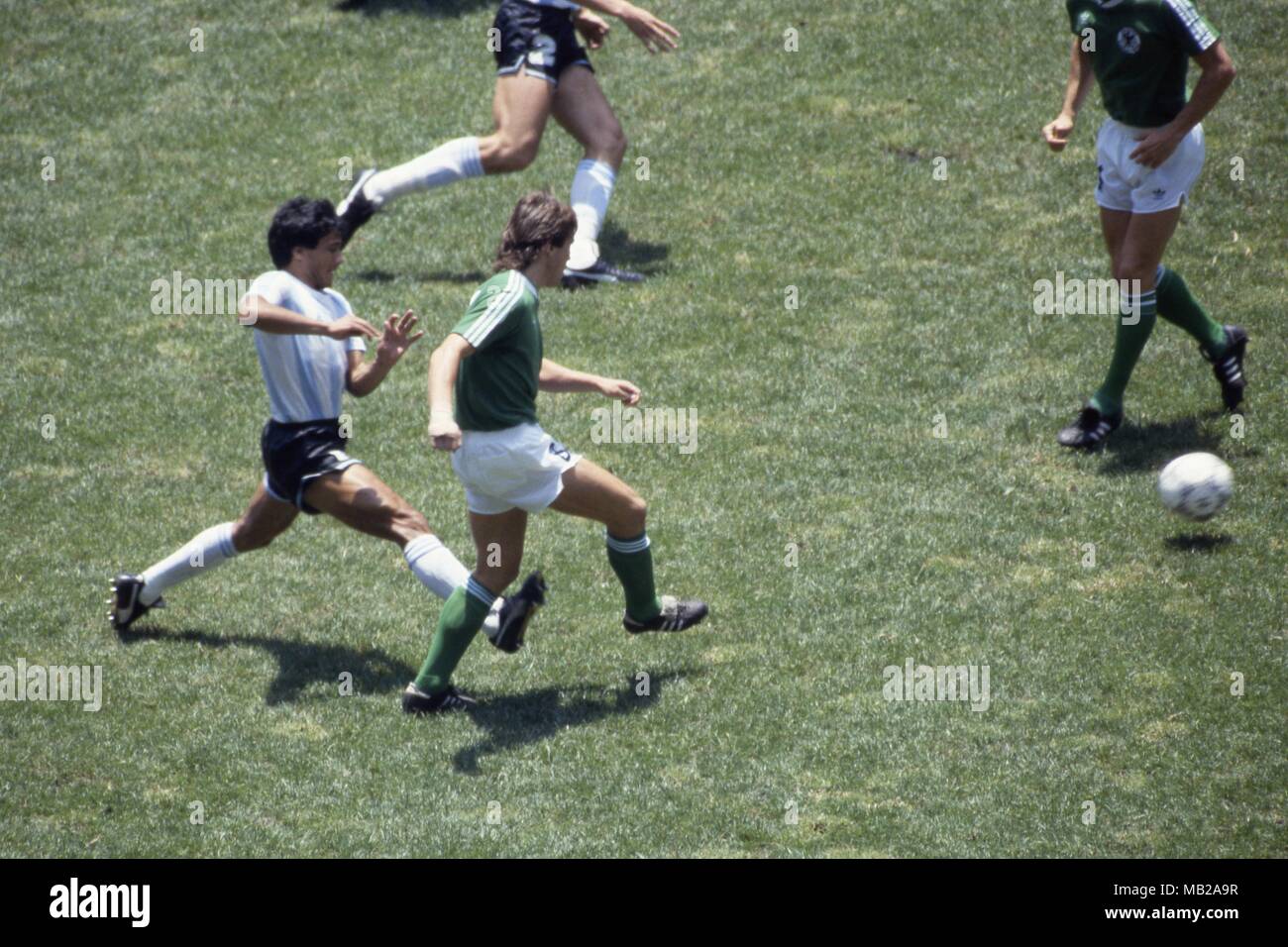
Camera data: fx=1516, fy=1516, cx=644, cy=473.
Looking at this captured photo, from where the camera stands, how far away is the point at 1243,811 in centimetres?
519

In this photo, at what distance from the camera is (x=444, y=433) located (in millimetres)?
4906

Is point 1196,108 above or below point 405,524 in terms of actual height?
above

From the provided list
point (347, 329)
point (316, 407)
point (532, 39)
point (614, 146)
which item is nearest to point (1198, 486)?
point (347, 329)

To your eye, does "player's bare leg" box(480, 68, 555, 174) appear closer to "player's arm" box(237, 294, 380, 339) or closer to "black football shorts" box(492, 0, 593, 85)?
"black football shorts" box(492, 0, 593, 85)

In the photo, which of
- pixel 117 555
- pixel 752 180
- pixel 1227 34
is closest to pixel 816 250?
pixel 752 180

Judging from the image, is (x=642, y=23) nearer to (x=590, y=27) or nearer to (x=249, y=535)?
(x=590, y=27)

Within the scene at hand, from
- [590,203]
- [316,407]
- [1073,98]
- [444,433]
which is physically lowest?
[590,203]

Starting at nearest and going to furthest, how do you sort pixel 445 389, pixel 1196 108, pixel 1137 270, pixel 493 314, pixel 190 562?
pixel 445 389 < pixel 493 314 < pixel 190 562 < pixel 1196 108 < pixel 1137 270

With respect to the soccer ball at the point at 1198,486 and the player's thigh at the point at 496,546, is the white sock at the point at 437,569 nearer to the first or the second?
the player's thigh at the point at 496,546

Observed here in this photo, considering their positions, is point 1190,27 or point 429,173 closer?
point 1190,27

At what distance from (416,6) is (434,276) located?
3.85 metres

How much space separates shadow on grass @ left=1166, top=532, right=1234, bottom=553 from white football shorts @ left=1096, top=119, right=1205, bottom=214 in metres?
1.59

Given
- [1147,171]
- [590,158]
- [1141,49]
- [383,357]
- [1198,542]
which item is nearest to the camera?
[383,357]
